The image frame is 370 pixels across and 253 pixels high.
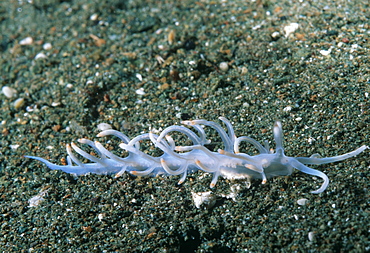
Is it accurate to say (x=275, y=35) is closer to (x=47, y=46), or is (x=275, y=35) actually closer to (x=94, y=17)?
(x=94, y=17)

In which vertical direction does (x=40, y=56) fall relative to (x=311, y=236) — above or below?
above

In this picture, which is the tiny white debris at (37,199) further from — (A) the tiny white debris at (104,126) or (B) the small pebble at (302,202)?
(B) the small pebble at (302,202)

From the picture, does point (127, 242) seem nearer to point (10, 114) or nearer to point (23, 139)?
point (23, 139)

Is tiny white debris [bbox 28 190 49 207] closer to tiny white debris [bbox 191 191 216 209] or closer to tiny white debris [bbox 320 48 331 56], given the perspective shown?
tiny white debris [bbox 191 191 216 209]

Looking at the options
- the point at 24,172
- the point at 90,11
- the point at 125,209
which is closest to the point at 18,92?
the point at 24,172

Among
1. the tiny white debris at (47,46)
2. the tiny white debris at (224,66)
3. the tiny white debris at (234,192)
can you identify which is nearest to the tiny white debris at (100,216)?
the tiny white debris at (234,192)

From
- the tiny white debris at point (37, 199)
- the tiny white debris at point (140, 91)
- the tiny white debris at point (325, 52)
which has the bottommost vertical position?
the tiny white debris at point (37, 199)

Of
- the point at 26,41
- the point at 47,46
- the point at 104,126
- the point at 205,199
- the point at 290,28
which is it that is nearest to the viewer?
the point at 205,199

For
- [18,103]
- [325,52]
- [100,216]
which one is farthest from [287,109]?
[18,103]
